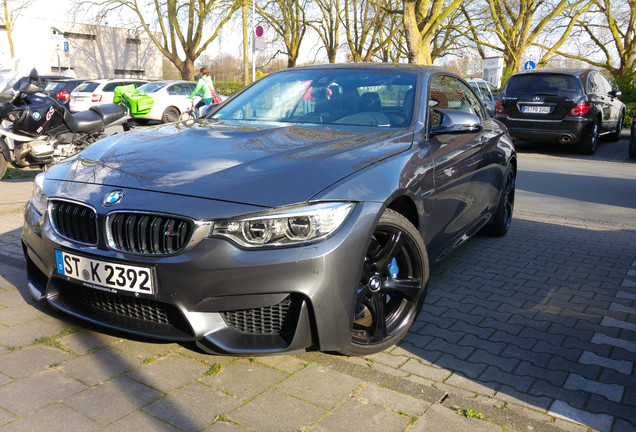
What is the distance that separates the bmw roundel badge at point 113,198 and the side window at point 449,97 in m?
2.12

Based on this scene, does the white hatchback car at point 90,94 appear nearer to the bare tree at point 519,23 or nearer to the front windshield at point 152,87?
the front windshield at point 152,87

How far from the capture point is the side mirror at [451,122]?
12.8ft

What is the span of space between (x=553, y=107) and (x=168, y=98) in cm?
1188

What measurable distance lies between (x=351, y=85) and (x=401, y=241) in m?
1.53

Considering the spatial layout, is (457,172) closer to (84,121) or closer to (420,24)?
(84,121)

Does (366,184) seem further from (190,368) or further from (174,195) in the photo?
(190,368)

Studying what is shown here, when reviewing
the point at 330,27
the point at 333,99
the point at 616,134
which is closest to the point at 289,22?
the point at 330,27

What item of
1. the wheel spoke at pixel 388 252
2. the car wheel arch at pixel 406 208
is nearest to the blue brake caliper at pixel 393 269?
the wheel spoke at pixel 388 252

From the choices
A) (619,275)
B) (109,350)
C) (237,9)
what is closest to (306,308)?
(109,350)

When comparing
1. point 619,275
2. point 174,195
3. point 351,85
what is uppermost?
point 351,85

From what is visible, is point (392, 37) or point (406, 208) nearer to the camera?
point (406, 208)

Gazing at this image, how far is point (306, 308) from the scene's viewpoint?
105 inches

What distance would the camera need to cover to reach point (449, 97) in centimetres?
471

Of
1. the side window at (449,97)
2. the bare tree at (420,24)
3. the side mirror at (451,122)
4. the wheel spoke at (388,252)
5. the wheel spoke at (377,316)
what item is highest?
the bare tree at (420,24)
